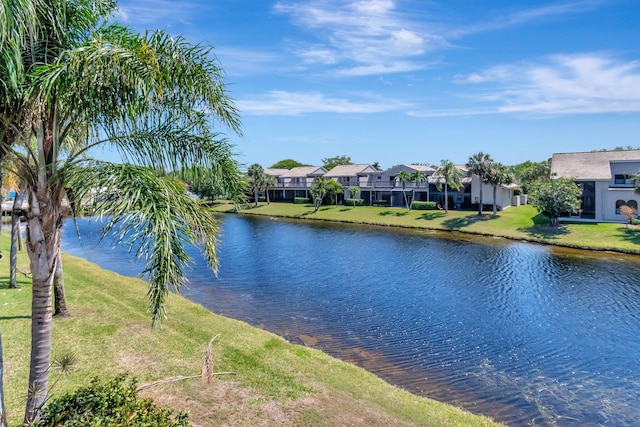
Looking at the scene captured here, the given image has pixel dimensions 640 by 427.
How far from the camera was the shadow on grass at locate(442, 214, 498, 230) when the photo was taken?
178 ft

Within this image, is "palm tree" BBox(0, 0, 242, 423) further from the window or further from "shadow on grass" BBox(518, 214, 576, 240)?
the window

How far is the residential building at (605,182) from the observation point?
48047 millimetres

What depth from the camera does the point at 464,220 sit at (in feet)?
184

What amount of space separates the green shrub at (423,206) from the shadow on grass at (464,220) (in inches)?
327

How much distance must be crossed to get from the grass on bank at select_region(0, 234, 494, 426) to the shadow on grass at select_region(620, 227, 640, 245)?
37.6 meters

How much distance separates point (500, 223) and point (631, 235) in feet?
45.3

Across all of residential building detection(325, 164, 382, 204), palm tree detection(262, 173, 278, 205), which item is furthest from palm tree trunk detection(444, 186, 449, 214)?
palm tree detection(262, 173, 278, 205)

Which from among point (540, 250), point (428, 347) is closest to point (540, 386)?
point (428, 347)

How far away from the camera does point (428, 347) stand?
60.6ft

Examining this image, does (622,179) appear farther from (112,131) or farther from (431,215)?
(112,131)

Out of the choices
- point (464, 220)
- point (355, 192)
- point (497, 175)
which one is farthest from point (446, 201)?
point (355, 192)

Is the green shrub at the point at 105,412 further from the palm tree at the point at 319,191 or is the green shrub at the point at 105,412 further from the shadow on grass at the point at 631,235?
the palm tree at the point at 319,191

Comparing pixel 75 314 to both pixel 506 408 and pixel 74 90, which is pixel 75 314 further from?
pixel 506 408

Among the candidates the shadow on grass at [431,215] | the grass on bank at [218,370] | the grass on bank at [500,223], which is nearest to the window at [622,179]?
the grass on bank at [500,223]
